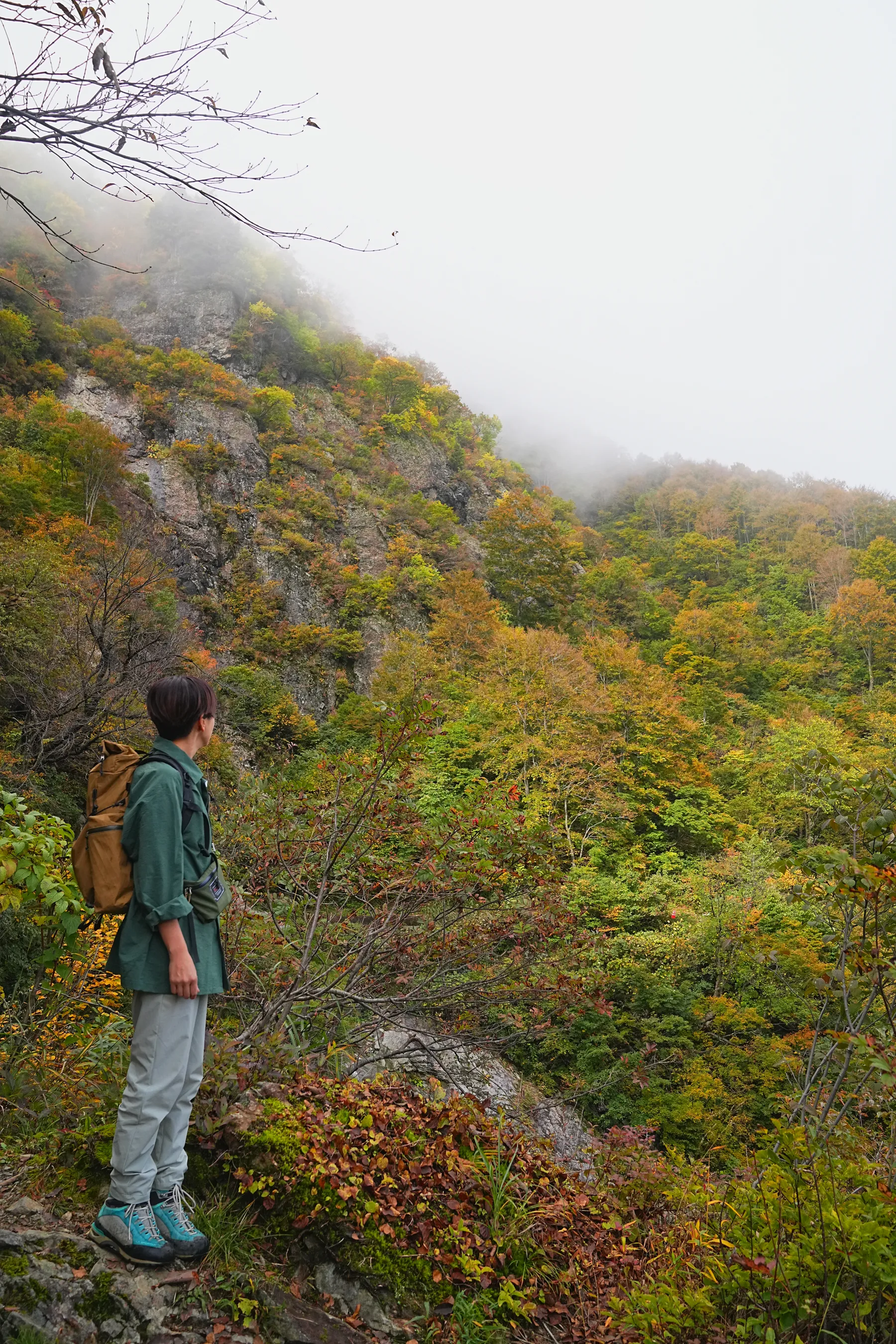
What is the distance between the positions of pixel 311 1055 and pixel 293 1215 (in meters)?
1.20

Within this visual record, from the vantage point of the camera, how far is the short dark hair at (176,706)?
89.0 inches

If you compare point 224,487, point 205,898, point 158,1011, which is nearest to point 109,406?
point 224,487

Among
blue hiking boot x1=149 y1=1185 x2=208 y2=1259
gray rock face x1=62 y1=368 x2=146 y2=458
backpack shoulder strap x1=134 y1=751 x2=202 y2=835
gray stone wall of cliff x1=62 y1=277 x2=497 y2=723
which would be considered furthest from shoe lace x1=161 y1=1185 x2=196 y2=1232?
gray rock face x1=62 y1=368 x2=146 y2=458

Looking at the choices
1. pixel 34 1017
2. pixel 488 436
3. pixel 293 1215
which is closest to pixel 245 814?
pixel 34 1017

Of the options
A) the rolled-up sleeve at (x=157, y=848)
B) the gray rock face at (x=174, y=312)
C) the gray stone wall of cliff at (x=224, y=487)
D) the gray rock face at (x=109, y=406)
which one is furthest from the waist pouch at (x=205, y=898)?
the gray rock face at (x=174, y=312)

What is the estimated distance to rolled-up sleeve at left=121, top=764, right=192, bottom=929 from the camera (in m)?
2.03

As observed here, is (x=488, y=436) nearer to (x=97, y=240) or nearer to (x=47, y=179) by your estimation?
(x=97, y=240)

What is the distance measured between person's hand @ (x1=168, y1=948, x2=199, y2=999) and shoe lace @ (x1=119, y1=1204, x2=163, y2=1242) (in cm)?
63

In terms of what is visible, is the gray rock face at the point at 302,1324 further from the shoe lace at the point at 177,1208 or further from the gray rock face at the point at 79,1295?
the shoe lace at the point at 177,1208

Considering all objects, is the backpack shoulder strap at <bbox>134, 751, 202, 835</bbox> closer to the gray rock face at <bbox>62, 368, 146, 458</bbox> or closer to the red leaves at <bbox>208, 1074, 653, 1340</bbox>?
the red leaves at <bbox>208, 1074, 653, 1340</bbox>

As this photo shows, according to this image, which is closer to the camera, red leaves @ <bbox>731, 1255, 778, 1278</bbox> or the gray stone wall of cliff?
red leaves @ <bbox>731, 1255, 778, 1278</bbox>

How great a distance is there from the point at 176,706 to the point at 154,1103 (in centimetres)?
119

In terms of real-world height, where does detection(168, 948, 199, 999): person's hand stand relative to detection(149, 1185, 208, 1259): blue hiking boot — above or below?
above

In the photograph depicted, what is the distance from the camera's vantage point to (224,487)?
27484 millimetres
